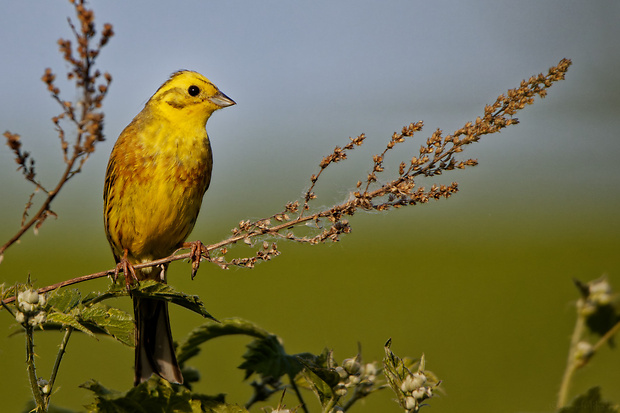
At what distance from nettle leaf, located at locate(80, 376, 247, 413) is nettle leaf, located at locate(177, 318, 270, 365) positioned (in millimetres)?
305

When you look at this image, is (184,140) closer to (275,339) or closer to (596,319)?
(275,339)

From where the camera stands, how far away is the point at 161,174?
9.92 ft

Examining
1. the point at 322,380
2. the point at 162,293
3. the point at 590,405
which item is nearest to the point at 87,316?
the point at 162,293

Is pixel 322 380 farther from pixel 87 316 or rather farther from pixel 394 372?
pixel 87 316

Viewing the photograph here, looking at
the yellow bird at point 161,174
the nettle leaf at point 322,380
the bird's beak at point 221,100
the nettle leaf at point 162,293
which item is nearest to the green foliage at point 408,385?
the nettle leaf at point 322,380

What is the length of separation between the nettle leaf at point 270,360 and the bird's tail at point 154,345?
223mm

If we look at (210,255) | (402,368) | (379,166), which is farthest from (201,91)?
(402,368)

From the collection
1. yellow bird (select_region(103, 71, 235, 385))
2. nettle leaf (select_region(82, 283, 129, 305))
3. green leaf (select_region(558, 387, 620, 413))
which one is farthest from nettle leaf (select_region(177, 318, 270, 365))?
yellow bird (select_region(103, 71, 235, 385))

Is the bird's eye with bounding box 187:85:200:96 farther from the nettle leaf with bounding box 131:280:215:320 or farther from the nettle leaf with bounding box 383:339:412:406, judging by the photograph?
the nettle leaf with bounding box 383:339:412:406

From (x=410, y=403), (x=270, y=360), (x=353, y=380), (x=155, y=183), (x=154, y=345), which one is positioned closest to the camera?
(x=410, y=403)

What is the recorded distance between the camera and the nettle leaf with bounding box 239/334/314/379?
1642 mm

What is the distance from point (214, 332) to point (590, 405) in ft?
3.26

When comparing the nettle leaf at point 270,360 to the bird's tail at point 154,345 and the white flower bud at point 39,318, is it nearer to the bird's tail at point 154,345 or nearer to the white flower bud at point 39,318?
the bird's tail at point 154,345

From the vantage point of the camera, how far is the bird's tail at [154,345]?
212cm
